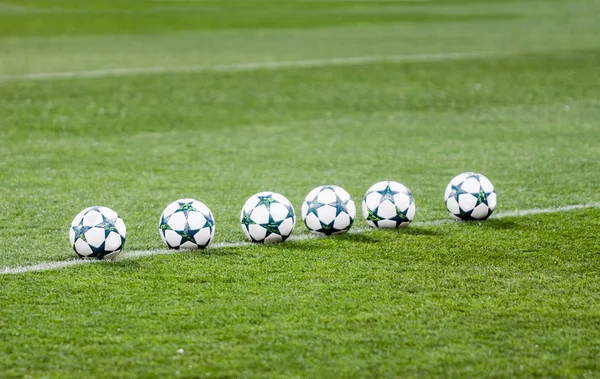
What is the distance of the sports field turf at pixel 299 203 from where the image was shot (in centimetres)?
603

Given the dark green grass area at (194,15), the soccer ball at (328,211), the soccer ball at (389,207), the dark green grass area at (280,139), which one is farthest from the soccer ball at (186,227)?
the dark green grass area at (194,15)

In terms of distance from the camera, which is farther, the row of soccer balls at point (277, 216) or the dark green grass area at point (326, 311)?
the row of soccer balls at point (277, 216)

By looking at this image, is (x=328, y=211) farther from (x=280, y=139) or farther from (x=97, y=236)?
(x=280, y=139)

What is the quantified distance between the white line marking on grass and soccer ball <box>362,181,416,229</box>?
13.5 m

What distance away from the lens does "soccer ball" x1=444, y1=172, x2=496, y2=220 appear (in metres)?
9.31

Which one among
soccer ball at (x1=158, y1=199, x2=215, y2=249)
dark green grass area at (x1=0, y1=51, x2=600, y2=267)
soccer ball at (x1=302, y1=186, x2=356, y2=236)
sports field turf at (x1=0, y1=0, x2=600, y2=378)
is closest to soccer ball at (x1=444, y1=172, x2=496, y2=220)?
sports field turf at (x1=0, y1=0, x2=600, y2=378)

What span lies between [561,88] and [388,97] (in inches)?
156

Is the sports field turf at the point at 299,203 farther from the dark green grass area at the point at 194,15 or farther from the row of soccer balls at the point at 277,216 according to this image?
the dark green grass area at the point at 194,15

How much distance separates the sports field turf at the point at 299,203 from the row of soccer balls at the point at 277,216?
0.51 feet

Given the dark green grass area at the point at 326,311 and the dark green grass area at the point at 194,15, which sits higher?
Answer: the dark green grass area at the point at 194,15

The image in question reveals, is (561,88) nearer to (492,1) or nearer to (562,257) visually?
(562,257)

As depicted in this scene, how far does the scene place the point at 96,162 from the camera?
42.6ft

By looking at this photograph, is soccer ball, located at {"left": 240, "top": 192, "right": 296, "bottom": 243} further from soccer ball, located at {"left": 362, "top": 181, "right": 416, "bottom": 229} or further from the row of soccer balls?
→ soccer ball, located at {"left": 362, "top": 181, "right": 416, "bottom": 229}

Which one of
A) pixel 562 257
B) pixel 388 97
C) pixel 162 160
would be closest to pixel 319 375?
pixel 562 257
